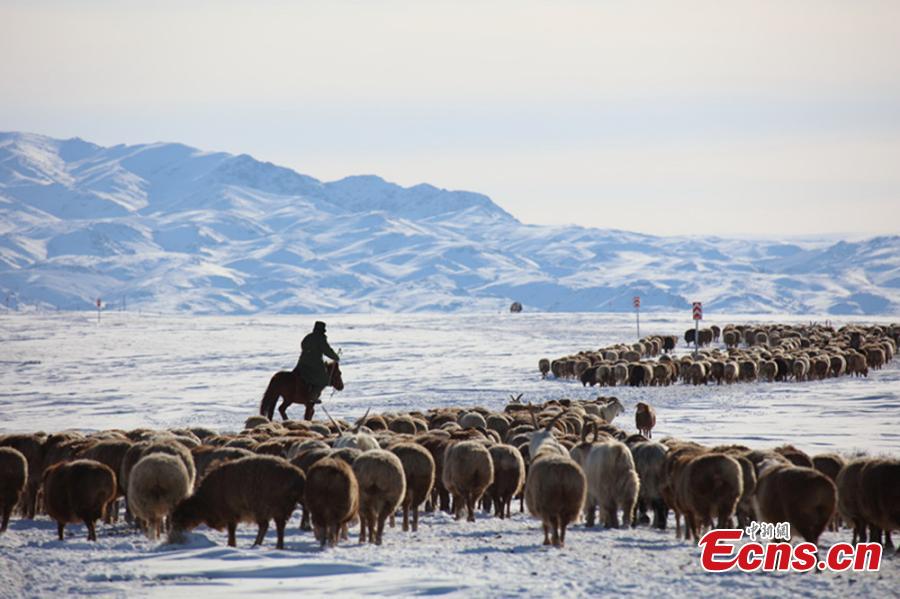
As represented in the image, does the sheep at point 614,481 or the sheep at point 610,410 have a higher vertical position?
the sheep at point 610,410

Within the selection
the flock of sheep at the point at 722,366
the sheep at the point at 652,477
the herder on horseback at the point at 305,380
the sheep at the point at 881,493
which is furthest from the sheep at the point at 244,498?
the flock of sheep at the point at 722,366

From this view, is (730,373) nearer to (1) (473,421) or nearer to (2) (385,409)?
(2) (385,409)

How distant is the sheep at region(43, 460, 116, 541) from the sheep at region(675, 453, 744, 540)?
276 inches

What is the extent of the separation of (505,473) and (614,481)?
185cm

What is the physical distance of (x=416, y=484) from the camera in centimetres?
1540

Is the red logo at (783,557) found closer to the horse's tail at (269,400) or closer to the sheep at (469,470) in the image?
the sheep at (469,470)

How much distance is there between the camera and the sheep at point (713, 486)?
45.8ft

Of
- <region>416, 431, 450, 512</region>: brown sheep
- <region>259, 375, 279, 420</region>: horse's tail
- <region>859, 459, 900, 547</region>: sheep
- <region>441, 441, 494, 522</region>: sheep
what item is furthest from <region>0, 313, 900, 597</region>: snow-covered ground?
<region>259, 375, 279, 420</region>: horse's tail

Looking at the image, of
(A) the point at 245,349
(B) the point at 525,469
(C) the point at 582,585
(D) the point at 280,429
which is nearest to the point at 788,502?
(C) the point at 582,585

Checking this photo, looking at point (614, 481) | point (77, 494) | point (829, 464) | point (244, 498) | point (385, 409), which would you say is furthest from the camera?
point (385, 409)

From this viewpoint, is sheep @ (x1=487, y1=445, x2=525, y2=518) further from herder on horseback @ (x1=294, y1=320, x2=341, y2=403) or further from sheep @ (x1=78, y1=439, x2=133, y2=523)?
herder on horseback @ (x1=294, y1=320, x2=341, y2=403)

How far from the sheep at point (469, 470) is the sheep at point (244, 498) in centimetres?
303

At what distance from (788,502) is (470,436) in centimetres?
681

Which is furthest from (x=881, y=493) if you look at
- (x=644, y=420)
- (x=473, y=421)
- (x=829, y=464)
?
(x=644, y=420)
